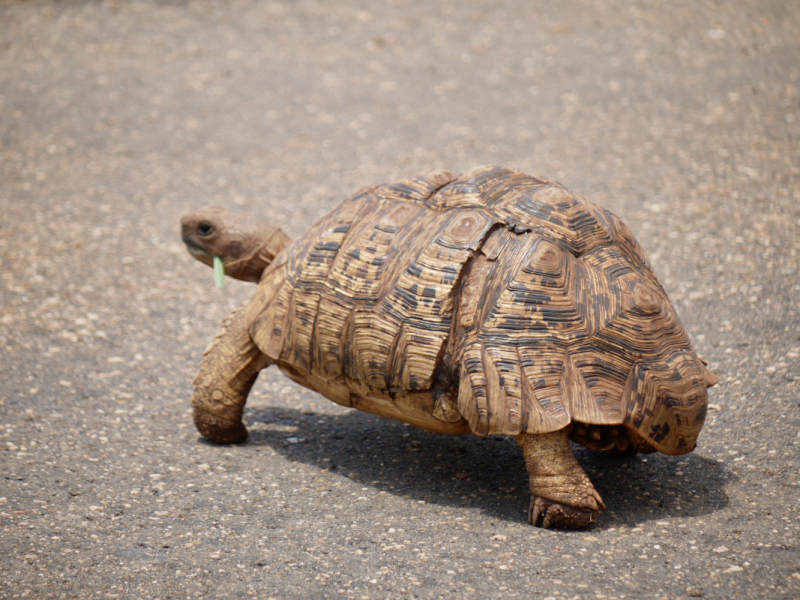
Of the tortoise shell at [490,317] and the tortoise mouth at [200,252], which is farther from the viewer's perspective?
the tortoise mouth at [200,252]

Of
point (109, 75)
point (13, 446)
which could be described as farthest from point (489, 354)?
point (109, 75)

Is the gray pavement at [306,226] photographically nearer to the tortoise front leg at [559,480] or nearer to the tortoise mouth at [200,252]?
the tortoise front leg at [559,480]

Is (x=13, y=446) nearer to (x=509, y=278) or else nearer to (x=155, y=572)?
(x=155, y=572)

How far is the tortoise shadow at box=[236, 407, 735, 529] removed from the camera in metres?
3.55

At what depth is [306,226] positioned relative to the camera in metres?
6.95

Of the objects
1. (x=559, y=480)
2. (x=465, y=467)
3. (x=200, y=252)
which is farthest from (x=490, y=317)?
(x=200, y=252)

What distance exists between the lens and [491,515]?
11.5 feet

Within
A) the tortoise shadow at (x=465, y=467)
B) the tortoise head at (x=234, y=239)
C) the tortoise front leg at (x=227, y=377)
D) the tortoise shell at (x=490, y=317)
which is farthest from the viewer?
the tortoise head at (x=234, y=239)

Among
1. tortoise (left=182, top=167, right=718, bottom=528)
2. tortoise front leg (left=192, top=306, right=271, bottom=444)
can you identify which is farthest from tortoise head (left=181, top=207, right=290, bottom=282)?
tortoise (left=182, top=167, right=718, bottom=528)

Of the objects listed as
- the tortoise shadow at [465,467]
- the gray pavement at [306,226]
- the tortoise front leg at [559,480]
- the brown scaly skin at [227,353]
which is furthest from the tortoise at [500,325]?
the gray pavement at [306,226]

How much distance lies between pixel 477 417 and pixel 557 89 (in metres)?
6.25

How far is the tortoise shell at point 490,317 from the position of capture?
10.4 feet

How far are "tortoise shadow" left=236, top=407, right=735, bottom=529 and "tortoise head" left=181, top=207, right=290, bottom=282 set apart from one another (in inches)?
37.5

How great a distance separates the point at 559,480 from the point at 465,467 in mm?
824
